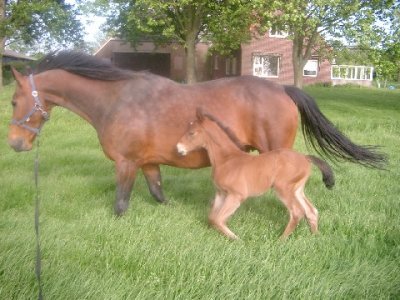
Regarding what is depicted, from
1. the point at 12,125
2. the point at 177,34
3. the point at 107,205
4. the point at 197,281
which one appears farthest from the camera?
the point at 177,34

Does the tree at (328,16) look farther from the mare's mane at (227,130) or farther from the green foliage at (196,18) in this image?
the mare's mane at (227,130)

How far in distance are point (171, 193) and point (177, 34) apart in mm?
22063

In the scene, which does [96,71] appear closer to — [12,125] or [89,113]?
[89,113]

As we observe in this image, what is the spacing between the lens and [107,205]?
5605 mm

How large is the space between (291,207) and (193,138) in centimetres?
123

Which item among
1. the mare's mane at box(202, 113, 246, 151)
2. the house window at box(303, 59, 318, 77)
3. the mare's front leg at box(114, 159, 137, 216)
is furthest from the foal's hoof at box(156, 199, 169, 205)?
the house window at box(303, 59, 318, 77)

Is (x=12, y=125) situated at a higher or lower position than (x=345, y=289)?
higher

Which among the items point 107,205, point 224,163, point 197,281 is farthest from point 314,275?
point 107,205

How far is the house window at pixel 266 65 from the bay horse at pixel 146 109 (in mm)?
33499

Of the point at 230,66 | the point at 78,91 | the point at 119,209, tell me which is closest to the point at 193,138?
the point at 119,209

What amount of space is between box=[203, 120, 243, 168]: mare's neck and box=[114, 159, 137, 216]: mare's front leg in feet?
3.42

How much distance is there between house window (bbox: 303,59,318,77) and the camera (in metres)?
39.8

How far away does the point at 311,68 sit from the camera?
4012 centimetres

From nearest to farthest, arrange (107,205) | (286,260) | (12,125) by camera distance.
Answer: (286,260) → (12,125) → (107,205)
